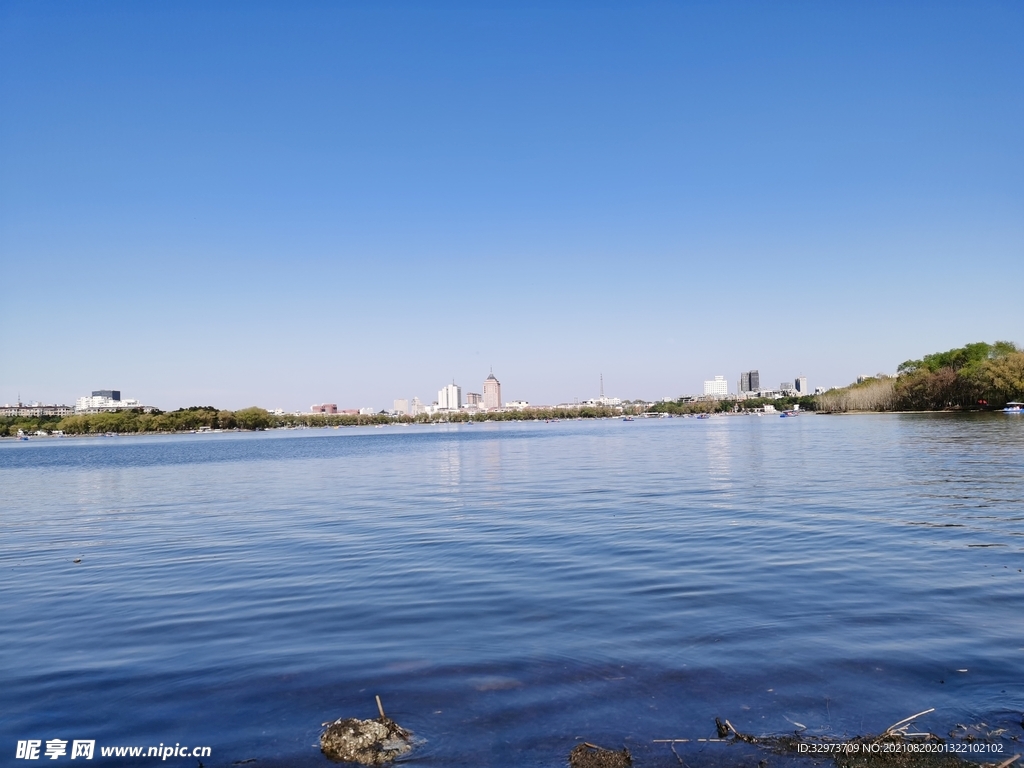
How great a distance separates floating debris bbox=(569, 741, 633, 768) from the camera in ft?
21.2

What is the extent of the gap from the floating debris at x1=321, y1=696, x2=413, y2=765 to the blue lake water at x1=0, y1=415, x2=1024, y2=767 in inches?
9.1

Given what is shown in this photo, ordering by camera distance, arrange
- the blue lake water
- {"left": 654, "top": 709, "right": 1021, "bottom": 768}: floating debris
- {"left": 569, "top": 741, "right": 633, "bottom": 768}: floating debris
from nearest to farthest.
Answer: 1. {"left": 654, "top": 709, "right": 1021, "bottom": 768}: floating debris
2. {"left": 569, "top": 741, "right": 633, "bottom": 768}: floating debris
3. the blue lake water

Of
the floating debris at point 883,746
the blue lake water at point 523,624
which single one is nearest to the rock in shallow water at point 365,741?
the blue lake water at point 523,624

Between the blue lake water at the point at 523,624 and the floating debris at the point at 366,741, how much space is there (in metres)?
0.23

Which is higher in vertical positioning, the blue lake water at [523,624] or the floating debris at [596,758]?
the floating debris at [596,758]

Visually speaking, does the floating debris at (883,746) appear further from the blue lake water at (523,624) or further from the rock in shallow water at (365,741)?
the rock in shallow water at (365,741)

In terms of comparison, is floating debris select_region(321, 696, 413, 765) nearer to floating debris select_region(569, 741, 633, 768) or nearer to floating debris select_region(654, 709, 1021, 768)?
floating debris select_region(569, 741, 633, 768)

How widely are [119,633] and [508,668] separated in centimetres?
719

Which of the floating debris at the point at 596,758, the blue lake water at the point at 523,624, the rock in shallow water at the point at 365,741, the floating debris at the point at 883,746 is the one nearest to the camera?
the floating debris at the point at 883,746

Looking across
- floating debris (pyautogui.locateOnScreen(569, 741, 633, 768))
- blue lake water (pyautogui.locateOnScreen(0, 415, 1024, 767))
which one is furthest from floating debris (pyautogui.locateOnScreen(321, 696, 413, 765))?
floating debris (pyautogui.locateOnScreen(569, 741, 633, 768))

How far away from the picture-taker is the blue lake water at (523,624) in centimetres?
773

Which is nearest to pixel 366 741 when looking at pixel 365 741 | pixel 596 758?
pixel 365 741

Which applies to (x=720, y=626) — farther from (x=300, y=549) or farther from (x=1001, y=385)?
(x=1001, y=385)

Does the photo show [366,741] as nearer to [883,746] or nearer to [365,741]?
[365,741]
